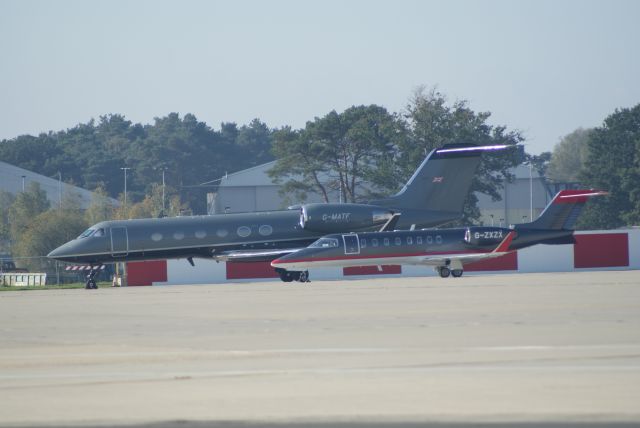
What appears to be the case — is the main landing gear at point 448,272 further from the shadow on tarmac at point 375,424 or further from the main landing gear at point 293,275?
the shadow on tarmac at point 375,424

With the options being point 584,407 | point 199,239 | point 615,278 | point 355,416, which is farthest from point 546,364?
point 199,239

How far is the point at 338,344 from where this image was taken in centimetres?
1820

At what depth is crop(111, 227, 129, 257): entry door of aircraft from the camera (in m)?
47.0

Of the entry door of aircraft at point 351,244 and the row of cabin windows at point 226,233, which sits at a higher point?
the row of cabin windows at point 226,233

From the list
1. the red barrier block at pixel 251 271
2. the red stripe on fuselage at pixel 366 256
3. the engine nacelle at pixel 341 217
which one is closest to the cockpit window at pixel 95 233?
the red barrier block at pixel 251 271

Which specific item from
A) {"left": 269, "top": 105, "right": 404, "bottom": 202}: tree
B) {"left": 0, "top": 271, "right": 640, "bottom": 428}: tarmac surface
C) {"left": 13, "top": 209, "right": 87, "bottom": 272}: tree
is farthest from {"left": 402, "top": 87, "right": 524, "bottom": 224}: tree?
{"left": 0, "top": 271, "right": 640, "bottom": 428}: tarmac surface

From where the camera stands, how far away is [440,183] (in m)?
50.8

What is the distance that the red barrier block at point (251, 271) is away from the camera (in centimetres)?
5109

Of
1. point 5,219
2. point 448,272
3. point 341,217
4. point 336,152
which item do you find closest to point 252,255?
point 341,217

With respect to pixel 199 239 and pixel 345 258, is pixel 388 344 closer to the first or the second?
pixel 345 258

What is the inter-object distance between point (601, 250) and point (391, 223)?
34.2 ft

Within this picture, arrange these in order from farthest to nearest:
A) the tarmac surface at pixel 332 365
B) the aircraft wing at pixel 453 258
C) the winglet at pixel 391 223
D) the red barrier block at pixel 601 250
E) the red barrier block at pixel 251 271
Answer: the red barrier block at pixel 601 250, the red barrier block at pixel 251 271, the winglet at pixel 391 223, the aircraft wing at pixel 453 258, the tarmac surface at pixel 332 365

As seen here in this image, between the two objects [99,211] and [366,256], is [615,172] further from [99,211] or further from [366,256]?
[366,256]

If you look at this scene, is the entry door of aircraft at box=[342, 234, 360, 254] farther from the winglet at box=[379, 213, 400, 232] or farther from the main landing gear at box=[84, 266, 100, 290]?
the main landing gear at box=[84, 266, 100, 290]
